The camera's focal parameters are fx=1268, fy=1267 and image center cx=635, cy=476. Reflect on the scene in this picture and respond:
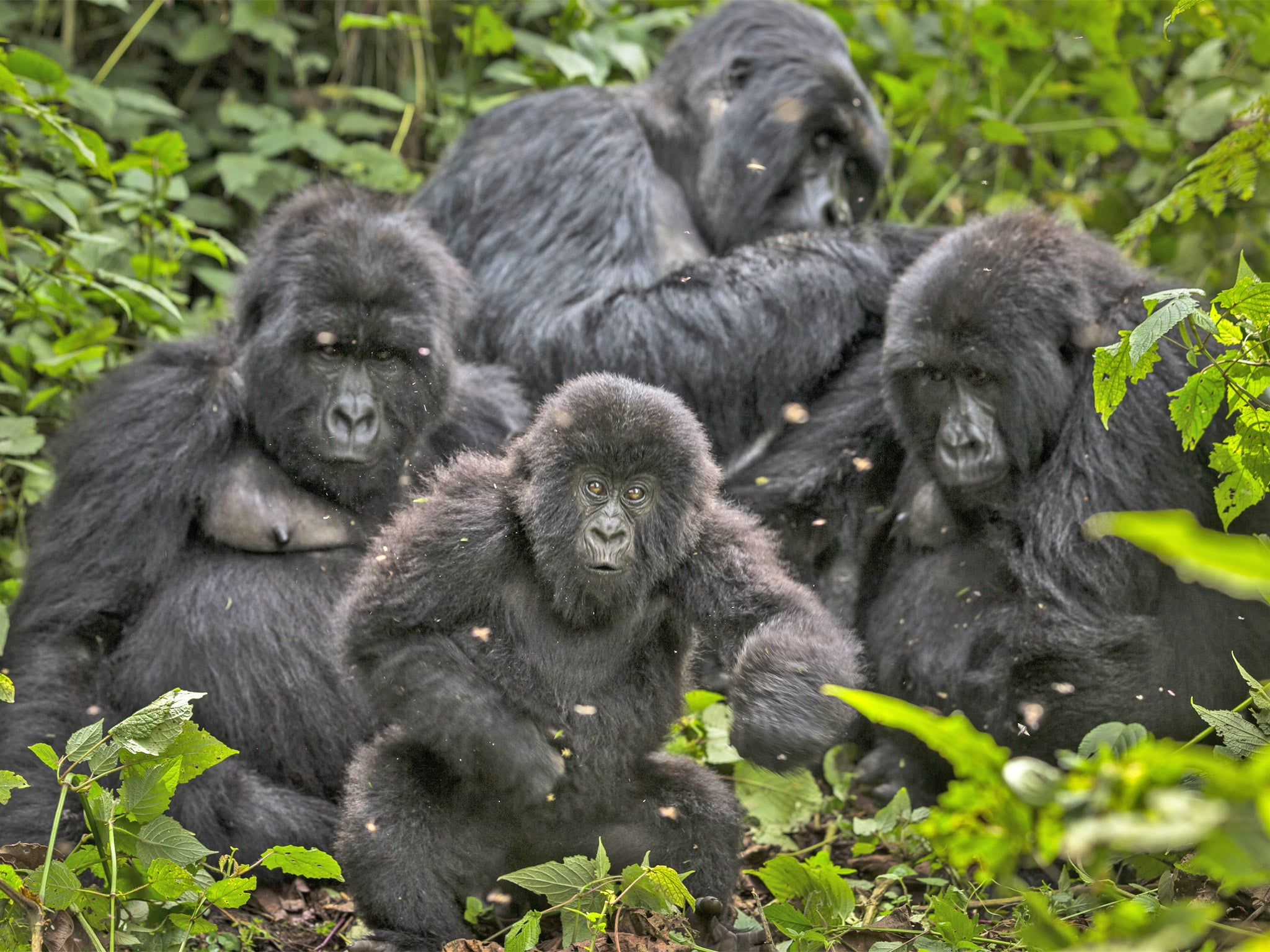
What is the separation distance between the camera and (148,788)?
2207 millimetres

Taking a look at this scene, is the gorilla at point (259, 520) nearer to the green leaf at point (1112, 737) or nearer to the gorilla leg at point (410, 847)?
the gorilla leg at point (410, 847)

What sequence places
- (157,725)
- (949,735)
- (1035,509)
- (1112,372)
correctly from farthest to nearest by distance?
(1035,509) → (1112,372) → (157,725) → (949,735)

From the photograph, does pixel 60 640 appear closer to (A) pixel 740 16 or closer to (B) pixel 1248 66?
(A) pixel 740 16

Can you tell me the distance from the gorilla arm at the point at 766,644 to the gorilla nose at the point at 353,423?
3.14 feet

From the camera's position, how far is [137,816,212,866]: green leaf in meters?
2.25

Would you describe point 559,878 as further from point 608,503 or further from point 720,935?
point 608,503

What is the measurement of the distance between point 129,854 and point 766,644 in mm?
1218

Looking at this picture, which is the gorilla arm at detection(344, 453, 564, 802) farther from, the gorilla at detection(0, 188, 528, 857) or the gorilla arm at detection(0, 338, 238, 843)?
the gorilla arm at detection(0, 338, 238, 843)

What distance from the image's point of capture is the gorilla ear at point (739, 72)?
4566mm

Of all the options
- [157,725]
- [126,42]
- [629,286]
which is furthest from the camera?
[126,42]

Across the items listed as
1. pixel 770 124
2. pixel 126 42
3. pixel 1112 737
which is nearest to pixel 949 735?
pixel 1112 737

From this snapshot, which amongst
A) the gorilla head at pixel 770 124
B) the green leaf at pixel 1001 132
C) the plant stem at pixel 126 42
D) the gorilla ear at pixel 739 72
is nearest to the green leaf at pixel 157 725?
the gorilla head at pixel 770 124

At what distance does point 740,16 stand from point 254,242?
2.08 meters

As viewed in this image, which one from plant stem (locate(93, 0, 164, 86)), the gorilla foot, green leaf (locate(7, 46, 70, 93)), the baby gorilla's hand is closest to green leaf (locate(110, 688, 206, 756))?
the baby gorilla's hand
